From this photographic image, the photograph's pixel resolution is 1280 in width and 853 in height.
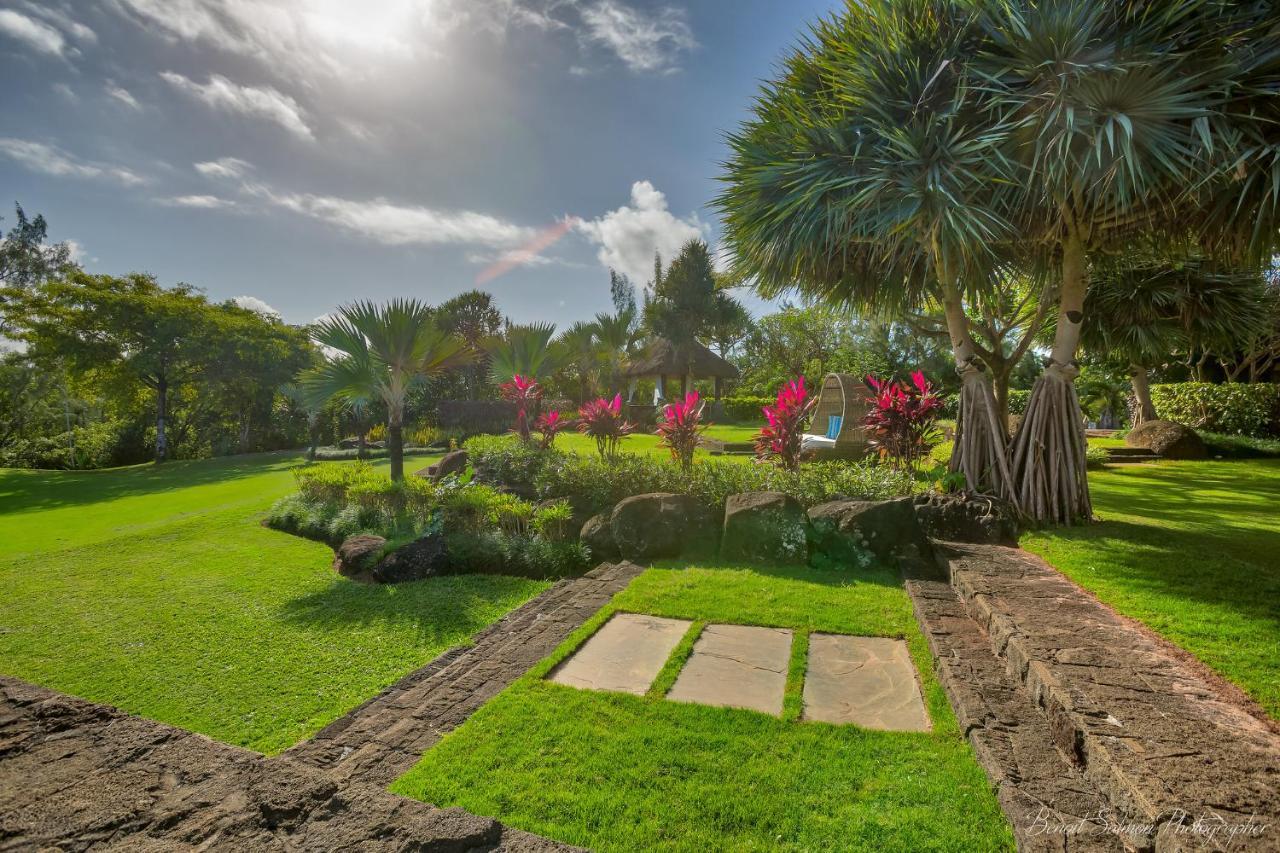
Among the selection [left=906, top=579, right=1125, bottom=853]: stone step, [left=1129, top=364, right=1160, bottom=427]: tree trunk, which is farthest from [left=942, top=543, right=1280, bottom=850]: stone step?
[left=1129, top=364, right=1160, bottom=427]: tree trunk

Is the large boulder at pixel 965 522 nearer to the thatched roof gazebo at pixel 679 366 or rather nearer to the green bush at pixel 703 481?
the green bush at pixel 703 481

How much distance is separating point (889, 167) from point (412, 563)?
6298 millimetres

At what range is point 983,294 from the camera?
22.9ft

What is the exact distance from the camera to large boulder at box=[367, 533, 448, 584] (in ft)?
17.8

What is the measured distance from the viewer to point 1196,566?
4414 mm

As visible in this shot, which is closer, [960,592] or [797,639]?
[797,639]

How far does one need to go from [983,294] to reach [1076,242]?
109 centimetres

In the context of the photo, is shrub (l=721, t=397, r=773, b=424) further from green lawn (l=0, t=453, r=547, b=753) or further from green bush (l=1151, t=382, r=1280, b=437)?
green lawn (l=0, t=453, r=547, b=753)

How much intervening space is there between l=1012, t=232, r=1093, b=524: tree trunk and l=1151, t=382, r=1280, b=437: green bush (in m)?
13.2

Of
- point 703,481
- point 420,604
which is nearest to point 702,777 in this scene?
point 420,604

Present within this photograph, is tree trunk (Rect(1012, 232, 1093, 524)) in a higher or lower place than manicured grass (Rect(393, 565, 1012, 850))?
higher

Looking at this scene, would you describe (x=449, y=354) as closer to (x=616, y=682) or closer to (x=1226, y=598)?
(x=616, y=682)

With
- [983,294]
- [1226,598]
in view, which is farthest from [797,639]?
[983,294]

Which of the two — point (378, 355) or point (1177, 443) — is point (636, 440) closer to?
point (378, 355)
